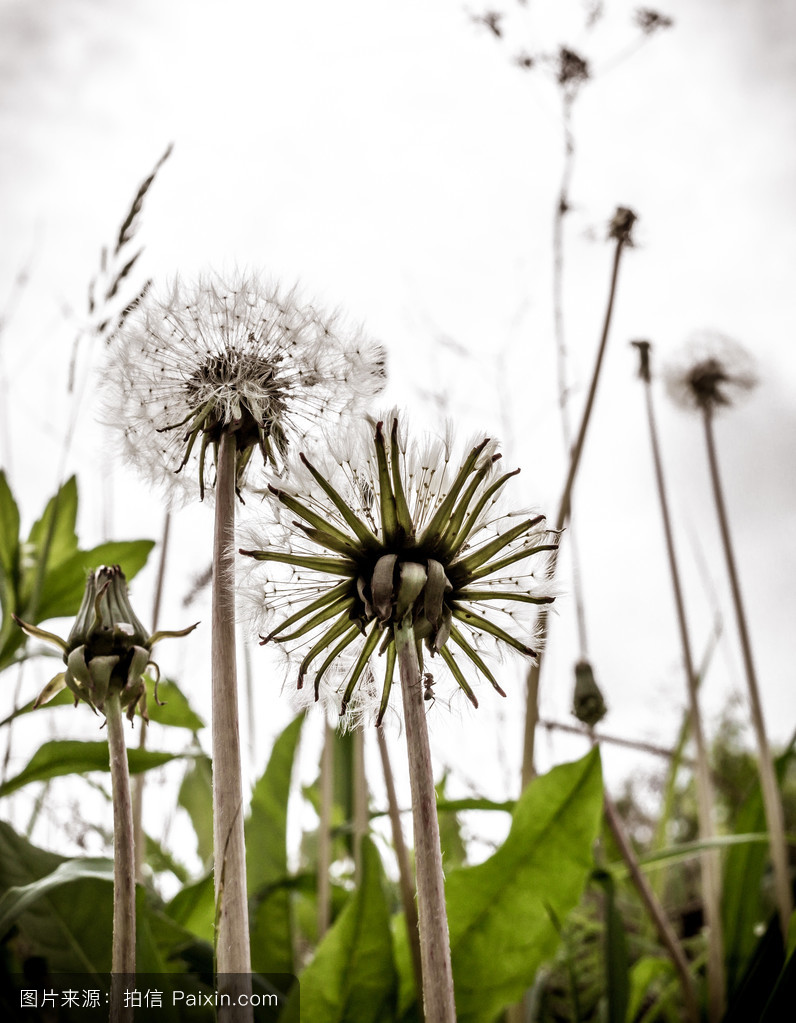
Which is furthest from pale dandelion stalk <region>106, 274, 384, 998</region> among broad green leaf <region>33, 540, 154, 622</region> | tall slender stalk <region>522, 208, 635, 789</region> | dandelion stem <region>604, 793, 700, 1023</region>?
dandelion stem <region>604, 793, 700, 1023</region>

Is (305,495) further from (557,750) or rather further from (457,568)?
(557,750)

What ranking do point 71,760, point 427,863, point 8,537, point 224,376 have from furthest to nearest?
point 8,537 → point 71,760 → point 224,376 → point 427,863

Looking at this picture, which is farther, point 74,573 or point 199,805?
point 199,805

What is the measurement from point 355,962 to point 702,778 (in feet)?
1.82

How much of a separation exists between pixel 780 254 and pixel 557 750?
1633 mm

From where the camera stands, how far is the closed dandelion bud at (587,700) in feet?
3.05

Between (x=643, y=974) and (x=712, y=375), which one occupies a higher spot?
(x=712, y=375)

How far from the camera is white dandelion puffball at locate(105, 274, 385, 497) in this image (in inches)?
27.1

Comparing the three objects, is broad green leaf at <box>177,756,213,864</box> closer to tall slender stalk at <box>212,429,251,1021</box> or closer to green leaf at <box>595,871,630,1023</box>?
green leaf at <box>595,871,630,1023</box>

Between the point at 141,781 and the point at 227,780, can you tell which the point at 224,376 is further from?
the point at 141,781

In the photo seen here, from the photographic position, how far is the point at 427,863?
47 cm

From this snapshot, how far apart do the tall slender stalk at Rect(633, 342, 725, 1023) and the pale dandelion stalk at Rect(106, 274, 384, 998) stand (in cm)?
62

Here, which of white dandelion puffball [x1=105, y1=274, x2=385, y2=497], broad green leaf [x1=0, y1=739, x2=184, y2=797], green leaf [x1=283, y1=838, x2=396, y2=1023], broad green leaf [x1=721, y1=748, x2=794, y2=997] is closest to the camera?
white dandelion puffball [x1=105, y1=274, x2=385, y2=497]

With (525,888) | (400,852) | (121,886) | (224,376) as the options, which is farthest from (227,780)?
(525,888)
